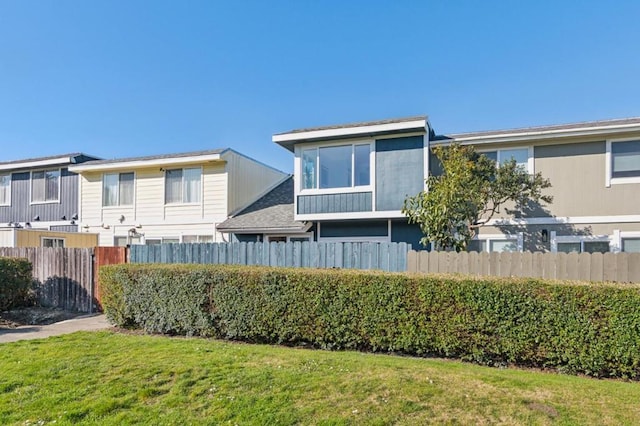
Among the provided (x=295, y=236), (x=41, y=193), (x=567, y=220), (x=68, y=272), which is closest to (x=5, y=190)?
(x=41, y=193)

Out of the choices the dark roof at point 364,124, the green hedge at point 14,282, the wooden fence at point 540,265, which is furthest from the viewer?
the dark roof at point 364,124

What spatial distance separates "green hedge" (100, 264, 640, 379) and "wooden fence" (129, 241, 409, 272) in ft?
4.47

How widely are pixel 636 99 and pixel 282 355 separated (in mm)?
13859

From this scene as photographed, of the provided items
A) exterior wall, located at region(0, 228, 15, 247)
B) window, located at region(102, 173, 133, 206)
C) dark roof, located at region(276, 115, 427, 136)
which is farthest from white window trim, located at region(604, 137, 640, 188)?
exterior wall, located at region(0, 228, 15, 247)

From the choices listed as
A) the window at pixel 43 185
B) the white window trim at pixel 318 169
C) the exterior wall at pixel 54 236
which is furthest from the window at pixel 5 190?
the white window trim at pixel 318 169

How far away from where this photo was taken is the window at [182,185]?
1594 cm

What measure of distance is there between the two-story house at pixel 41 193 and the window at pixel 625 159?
69.6 ft

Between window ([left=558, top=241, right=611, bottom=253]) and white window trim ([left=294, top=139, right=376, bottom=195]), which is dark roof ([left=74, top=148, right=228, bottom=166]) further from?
window ([left=558, top=241, right=611, bottom=253])

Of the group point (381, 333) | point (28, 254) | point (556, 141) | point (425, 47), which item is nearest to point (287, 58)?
point (425, 47)

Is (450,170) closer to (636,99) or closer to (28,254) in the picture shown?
(636,99)

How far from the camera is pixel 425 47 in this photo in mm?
14648

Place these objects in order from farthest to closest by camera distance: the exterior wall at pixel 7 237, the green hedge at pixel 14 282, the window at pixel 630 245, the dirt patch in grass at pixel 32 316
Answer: the exterior wall at pixel 7 237 → the green hedge at pixel 14 282 → the window at pixel 630 245 → the dirt patch in grass at pixel 32 316

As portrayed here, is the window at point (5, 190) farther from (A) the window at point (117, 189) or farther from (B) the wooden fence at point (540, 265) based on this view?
(B) the wooden fence at point (540, 265)

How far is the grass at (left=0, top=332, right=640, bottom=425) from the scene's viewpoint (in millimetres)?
3893
